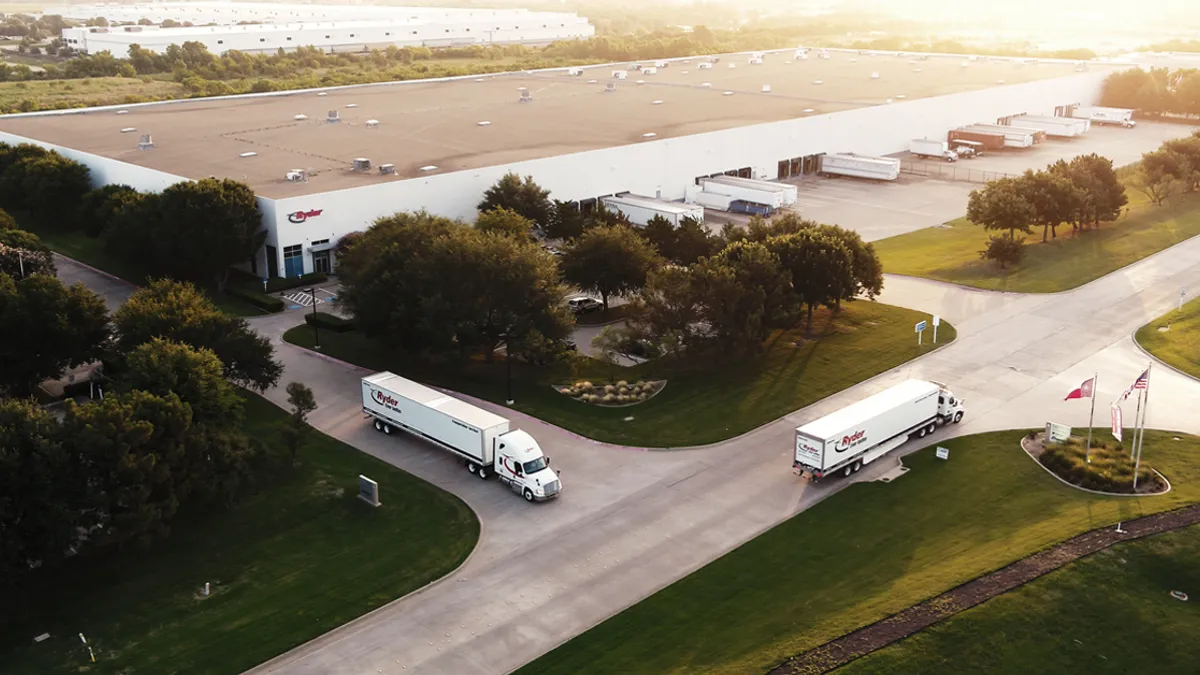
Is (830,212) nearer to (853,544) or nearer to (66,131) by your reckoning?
(853,544)

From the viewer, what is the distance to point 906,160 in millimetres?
108688

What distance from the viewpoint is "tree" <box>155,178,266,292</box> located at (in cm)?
6069

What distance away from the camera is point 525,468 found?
38469 millimetres

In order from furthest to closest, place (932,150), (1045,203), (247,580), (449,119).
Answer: (932,150) < (449,119) < (1045,203) < (247,580)

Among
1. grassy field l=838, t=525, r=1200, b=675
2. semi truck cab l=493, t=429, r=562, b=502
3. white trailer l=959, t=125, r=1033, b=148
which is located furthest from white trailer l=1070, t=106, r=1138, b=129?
semi truck cab l=493, t=429, r=562, b=502

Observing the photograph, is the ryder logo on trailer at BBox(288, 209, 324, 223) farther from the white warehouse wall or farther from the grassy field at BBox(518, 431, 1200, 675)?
the grassy field at BBox(518, 431, 1200, 675)

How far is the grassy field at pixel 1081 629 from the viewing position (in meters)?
29.2

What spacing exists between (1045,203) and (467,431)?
49.1m

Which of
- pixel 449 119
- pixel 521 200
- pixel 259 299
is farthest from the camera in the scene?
pixel 449 119

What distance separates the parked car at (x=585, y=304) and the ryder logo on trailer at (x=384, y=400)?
57.6 feet

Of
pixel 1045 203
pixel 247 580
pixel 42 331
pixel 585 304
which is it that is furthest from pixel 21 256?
pixel 1045 203

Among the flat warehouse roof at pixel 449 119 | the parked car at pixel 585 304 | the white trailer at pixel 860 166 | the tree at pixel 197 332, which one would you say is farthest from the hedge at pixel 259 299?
the white trailer at pixel 860 166

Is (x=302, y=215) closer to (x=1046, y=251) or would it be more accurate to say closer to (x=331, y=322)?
(x=331, y=322)

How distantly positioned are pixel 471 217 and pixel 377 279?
2360cm
